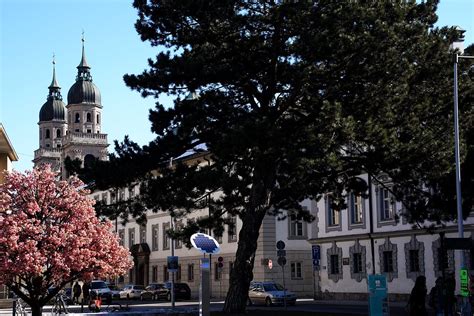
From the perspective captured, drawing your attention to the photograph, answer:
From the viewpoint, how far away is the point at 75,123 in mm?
141500

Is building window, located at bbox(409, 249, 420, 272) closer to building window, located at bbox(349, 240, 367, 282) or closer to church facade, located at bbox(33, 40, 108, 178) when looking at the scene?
building window, located at bbox(349, 240, 367, 282)

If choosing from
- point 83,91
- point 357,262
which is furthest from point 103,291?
point 83,91

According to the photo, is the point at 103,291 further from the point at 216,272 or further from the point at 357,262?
the point at 357,262

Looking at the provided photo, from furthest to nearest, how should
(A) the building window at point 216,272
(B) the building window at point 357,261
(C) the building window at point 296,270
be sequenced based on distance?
(A) the building window at point 216,272 < (C) the building window at point 296,270 < (B) the building window at point 357,261

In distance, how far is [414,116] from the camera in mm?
26578

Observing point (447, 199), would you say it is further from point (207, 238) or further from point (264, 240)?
point (264, 240)

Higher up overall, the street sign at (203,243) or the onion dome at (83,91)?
the onion dome at (83,91)

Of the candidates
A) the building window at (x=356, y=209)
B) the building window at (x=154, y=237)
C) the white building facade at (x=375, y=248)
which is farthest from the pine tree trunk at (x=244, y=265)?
the building window at (x=154, y=237)

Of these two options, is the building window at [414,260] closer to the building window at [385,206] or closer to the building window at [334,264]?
the building window at [385,206]

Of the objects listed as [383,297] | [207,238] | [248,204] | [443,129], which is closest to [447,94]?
[443,129]

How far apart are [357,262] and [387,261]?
285 cm

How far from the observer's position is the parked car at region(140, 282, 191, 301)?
6181cm

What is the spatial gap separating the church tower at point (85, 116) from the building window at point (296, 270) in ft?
259

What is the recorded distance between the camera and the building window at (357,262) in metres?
48.6
